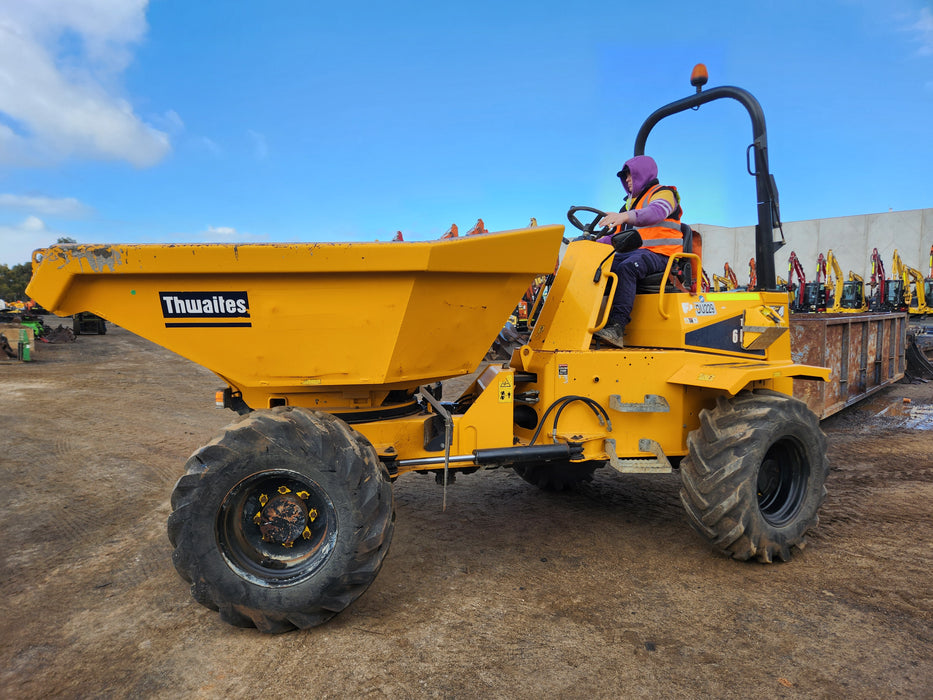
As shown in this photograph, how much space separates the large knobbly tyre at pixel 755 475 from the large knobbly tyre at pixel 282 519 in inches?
75.1

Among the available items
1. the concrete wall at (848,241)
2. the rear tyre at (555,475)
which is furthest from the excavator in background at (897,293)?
the rear tyre at (555,475)

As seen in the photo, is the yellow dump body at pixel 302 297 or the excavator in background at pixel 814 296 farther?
the excavator in background at pixel 814 296

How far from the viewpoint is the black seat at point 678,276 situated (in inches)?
159

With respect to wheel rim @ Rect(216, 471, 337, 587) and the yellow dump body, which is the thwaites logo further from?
wheel rim @ Rect(216, 471, 337, 587)

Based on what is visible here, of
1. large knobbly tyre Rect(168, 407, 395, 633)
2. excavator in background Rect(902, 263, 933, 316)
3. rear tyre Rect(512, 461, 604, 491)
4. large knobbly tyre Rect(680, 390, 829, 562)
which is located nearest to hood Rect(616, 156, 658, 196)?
large knobbly tyre Rect(680, 390, 829, 562)

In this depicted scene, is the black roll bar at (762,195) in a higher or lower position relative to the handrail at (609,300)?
higher

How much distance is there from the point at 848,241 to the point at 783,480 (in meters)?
36.2

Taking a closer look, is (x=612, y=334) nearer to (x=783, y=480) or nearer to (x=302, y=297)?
(x=783, y=480)

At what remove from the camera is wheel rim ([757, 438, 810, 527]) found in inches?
151

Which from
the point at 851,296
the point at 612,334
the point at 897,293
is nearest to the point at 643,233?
the point at 612,334

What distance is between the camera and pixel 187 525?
271 centimetres

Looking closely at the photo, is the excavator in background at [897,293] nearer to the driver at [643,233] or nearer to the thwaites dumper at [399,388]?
the thwaites dumper at [399,388]

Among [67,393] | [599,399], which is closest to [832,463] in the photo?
[599,399]

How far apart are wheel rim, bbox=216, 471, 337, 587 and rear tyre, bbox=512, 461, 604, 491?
226cm
